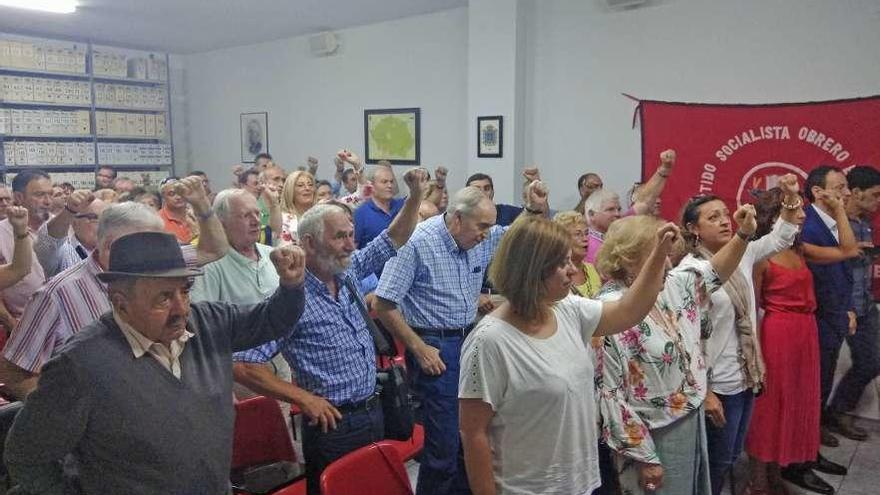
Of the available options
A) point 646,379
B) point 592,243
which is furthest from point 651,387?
point 592,243

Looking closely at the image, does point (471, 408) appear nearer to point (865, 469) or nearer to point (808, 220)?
point (808, 220)

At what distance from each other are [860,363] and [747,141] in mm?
1668

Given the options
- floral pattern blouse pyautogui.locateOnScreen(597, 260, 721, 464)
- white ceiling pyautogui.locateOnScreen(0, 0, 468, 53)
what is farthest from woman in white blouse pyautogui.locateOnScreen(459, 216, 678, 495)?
white ceiling pyautogui.locateOnScreen(0, 0, 468, 53)

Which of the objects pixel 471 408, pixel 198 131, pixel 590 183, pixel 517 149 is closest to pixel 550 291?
pixel 471 408

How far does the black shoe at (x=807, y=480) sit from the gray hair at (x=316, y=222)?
8.52 ft

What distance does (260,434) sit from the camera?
2.21 m

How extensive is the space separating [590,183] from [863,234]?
6.38 ft

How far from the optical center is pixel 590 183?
5.14 m

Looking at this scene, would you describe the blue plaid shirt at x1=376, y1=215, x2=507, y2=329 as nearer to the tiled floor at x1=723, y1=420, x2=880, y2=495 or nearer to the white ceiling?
the tiled floor at x1=723, y1=420, x2=880, y2=495

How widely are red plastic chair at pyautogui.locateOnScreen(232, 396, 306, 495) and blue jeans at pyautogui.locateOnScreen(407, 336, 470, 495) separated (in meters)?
0.57

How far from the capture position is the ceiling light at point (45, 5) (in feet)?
19.2

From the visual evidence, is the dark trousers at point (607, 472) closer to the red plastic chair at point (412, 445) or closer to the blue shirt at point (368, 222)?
the red plastic chair at point (412, 445)

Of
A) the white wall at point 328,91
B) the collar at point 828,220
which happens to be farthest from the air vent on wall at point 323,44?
the collar at point 828,220

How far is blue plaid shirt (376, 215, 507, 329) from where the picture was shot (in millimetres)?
2676
